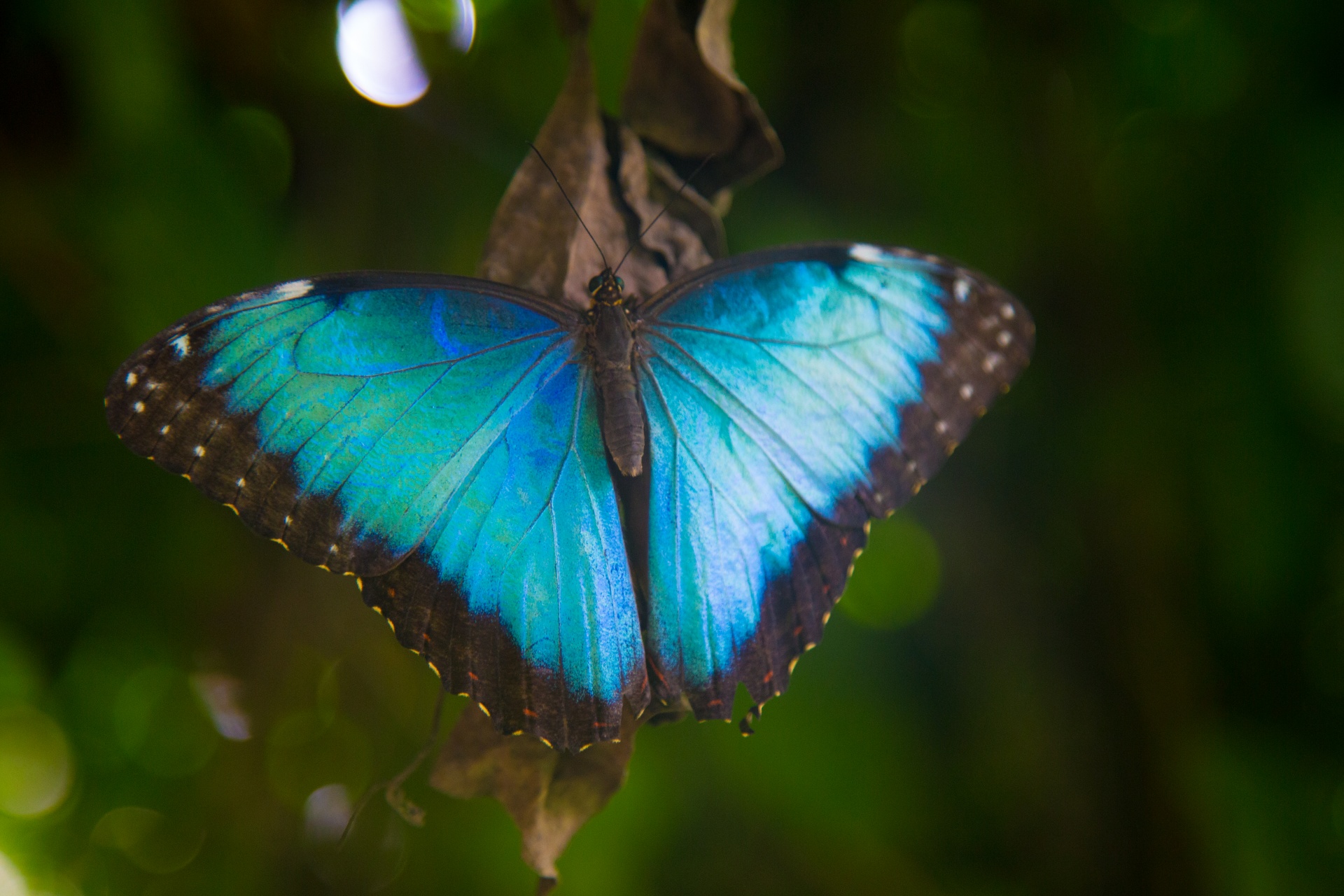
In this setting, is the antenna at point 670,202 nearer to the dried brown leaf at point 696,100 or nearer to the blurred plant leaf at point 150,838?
the dried brown leaf at point 696,100

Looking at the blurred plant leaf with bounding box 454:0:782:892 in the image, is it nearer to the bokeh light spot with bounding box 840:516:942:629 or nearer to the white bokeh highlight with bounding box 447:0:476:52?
the white bokeh highlight with bounding box 447:0:476:52

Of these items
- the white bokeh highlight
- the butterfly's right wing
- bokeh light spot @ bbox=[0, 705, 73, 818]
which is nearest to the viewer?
the butterfly's right wing

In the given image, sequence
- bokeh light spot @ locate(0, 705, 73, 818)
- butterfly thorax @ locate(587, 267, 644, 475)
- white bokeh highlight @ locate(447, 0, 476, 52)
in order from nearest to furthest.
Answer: butterfly thorax @ locate(587, 267, 644, 475) < bokeh light spot @ locate(0, 705, 73, 818) < white bokeh highlight @ locate(447, 0, 476, 52)

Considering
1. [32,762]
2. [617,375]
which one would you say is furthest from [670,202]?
[32,762]

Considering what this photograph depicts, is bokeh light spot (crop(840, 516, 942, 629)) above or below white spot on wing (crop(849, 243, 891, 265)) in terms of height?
below

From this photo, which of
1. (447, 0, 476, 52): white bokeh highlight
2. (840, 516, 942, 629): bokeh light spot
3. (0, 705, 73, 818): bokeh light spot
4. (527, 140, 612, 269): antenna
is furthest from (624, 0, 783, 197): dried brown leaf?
(0, 705, 73, 818): bokeh light spot

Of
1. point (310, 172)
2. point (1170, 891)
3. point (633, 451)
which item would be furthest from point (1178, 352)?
point (310, 172)

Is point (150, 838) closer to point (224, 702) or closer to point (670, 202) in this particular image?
point (224, 702)

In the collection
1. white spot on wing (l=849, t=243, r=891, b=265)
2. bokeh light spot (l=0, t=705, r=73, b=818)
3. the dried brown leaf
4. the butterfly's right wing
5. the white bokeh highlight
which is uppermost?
the white bokeh highlight

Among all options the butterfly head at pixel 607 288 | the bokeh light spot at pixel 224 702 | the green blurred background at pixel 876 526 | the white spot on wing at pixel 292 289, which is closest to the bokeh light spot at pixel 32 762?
the green blurred background at pixel 876 526
